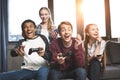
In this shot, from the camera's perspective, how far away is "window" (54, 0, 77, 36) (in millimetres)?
3285

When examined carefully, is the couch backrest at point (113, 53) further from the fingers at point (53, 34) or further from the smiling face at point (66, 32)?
the smiling face at point (66, 32)

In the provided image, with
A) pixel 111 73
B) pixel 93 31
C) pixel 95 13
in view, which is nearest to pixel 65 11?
pixel 95 13

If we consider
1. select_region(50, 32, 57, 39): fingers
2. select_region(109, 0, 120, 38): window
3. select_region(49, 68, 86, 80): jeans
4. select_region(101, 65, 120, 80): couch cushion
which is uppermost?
select_region(109, 0, 120, 38): window

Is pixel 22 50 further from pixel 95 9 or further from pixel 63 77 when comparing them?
pixel 95 9

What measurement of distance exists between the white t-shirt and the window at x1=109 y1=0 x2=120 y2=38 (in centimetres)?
170

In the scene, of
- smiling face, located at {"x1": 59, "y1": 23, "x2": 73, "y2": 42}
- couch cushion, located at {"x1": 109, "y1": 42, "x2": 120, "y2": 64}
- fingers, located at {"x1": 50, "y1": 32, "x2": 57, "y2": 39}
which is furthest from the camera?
couch cushion, located at {"x1": 109, "y1": 42, "x2": 120, "y2": 64}

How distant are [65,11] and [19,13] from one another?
0.74m

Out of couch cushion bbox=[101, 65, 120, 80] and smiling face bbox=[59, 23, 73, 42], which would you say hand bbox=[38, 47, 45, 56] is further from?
couch cushion bbox=[101, 65, 120, 80]

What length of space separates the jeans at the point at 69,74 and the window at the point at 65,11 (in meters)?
1.46

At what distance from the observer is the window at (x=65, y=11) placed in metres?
3.29

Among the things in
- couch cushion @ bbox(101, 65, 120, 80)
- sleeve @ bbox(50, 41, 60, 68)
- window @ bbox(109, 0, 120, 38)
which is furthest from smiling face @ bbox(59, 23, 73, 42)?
window @ bbox(109, 0, 120, 38)

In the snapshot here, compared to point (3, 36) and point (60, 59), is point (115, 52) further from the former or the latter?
point (3, 36)

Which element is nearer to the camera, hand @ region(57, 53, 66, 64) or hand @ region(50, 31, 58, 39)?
hand @ region(57, 53, 66, 64)

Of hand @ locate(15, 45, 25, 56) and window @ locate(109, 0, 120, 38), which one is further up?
window @ locate(109, 0, 120, 38)
